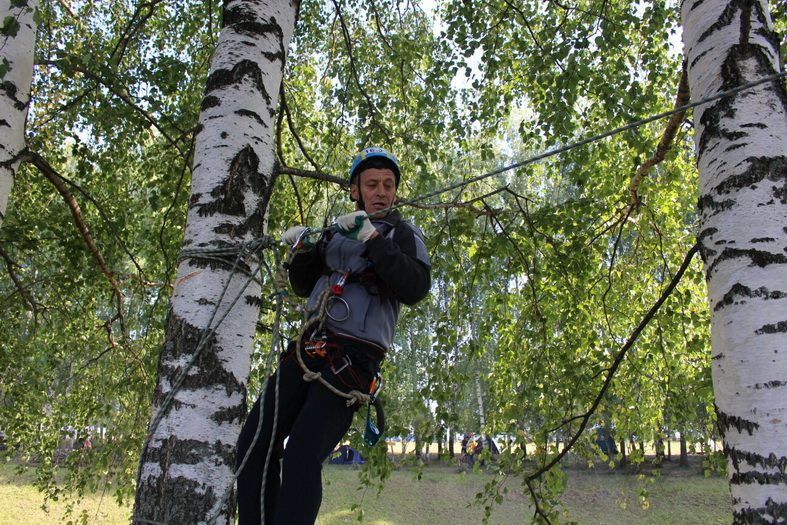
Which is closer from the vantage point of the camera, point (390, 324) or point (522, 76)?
point (390, 324)

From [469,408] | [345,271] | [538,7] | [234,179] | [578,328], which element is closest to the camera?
[234,179]

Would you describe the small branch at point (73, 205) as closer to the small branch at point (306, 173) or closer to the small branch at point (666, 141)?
the small branch at point (306, 173)

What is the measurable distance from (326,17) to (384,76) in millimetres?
1276

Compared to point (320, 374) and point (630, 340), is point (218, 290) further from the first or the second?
point (630, 340)

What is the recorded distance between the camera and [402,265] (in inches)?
80.0

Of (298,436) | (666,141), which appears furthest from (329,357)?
(666,141)

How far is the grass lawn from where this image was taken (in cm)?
1224

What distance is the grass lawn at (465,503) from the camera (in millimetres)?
12242

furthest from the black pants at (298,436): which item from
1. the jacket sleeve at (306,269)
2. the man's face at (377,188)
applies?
the man's face at (377,188)

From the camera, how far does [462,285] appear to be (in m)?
4.18

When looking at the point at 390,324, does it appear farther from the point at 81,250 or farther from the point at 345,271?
the point at 81,250

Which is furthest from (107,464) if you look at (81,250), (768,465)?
(768,465)

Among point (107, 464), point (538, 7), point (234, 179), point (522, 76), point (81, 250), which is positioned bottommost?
point (107, 464)

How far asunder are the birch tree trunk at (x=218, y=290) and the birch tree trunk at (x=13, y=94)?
119cm
